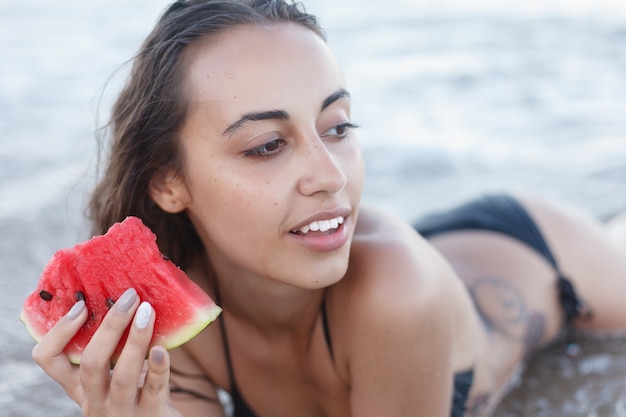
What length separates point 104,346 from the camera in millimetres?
2502

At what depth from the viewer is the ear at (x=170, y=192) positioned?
→ 10.7 feet

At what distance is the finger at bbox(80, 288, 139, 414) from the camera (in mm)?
2490

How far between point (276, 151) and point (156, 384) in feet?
3.28

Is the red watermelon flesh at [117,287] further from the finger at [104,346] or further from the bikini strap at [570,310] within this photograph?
the bikini strap at [570,310]

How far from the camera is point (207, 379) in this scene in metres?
3.74

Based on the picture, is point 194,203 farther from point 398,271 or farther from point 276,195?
point 398,271

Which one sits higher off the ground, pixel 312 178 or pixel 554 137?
pixel 312 178

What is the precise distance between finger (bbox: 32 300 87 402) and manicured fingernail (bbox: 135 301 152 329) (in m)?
0.26

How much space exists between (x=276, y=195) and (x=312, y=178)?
16 centimetres

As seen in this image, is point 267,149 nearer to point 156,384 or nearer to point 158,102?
point 158,102

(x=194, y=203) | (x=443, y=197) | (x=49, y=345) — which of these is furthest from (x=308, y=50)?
(x=443, y=197)

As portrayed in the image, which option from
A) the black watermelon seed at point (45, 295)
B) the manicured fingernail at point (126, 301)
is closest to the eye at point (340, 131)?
the manicured fingernail at point (126, 301)

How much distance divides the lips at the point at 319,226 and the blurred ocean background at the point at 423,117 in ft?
4.40

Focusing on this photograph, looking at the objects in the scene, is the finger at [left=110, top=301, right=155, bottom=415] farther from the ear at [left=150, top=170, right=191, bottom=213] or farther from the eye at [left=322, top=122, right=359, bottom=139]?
the eye at [left=322, top=122, right=359, bottom=139]
